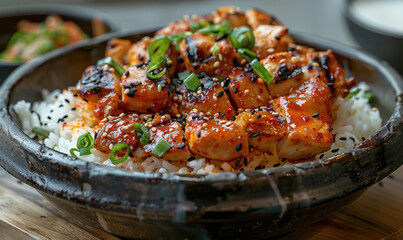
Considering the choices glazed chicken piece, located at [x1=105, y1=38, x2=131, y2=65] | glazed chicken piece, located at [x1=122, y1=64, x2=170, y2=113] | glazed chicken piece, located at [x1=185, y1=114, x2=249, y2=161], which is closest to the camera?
glazed chicken piece, located at [x1=185, y1=114, x2=249, y2=161]

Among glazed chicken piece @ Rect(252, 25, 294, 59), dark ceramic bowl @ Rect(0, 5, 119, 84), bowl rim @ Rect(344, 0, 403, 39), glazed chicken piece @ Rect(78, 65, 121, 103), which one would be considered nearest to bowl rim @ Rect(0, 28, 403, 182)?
glazed chicken piece @ Rect(78, 65, 121, 103)

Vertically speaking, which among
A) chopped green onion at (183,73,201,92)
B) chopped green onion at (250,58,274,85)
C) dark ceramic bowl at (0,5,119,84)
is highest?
chopped green onion at (250,58,274,85)

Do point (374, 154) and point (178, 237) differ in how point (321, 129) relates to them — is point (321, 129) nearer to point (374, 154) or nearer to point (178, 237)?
point (374, 154)

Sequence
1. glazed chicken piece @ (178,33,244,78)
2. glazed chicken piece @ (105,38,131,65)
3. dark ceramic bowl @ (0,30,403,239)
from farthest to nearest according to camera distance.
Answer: glazed chicken piece @ (105,38,131,65), glazed chicken piece @ (178,33,244,78), dark ceramic bowl @ (0,30,403,239)

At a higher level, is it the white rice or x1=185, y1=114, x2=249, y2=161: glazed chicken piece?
x1=185, y1=114, x2=249, y2=161: glazed chicken piece

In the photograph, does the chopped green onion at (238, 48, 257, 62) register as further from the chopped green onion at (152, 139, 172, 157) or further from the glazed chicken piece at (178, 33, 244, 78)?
the chopped green onion at (152, 139, 172, 157)

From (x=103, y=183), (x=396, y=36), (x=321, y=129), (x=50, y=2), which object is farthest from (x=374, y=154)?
(x=50, y=2)

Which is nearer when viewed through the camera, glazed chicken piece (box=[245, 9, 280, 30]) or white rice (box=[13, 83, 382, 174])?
white rice (box=[13, 83, 382, 174])
